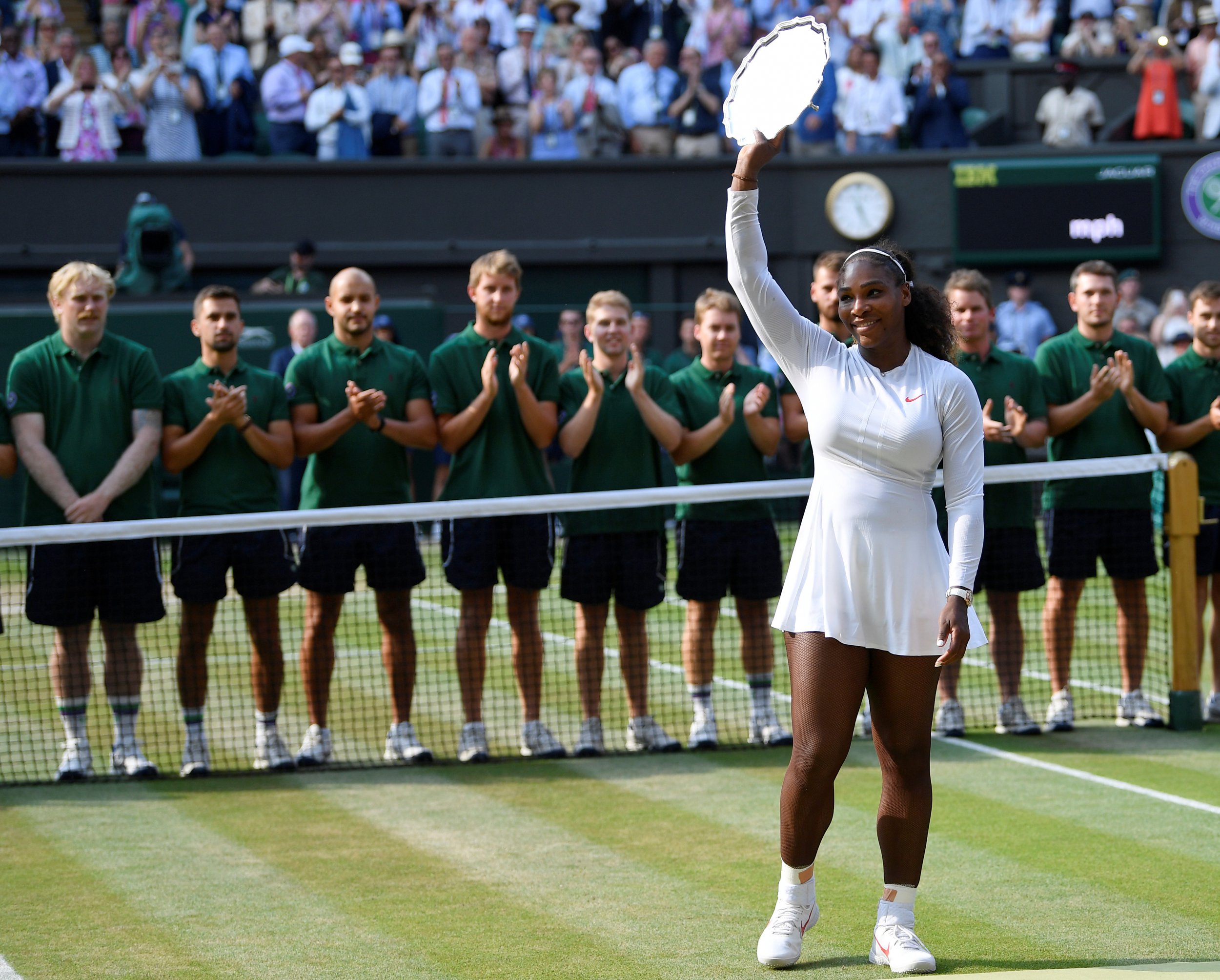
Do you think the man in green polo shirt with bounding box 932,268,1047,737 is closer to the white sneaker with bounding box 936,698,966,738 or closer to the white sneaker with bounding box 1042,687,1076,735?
the white sneaker with bounding box 936,698,966,738

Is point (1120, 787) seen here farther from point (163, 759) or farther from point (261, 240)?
point (261, 240)

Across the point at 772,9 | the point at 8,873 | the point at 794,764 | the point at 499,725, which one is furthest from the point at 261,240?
the point at 794,764

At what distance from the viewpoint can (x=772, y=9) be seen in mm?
24031

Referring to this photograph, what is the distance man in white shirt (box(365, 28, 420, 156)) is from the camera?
72.1 ft

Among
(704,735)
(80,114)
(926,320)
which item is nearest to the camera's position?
(926,320)

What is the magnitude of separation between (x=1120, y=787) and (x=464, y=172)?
1619 centimetres

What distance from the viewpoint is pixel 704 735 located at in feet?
28.8

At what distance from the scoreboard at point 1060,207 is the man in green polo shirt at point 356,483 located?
15831 millimetres

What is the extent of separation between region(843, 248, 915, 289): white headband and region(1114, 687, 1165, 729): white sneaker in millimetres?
4738

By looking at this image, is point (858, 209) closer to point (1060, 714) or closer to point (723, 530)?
point (1060, 714)

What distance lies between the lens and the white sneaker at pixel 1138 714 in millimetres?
9109

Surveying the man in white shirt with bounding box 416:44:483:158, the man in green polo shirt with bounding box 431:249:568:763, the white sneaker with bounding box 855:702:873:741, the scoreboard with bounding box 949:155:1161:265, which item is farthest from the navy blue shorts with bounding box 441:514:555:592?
the scoreboard with bounding box 949:155:1161:265

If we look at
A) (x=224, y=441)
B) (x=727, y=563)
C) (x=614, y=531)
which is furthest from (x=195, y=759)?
(x=727, y=563)

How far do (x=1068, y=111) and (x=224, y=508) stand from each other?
17.8m
